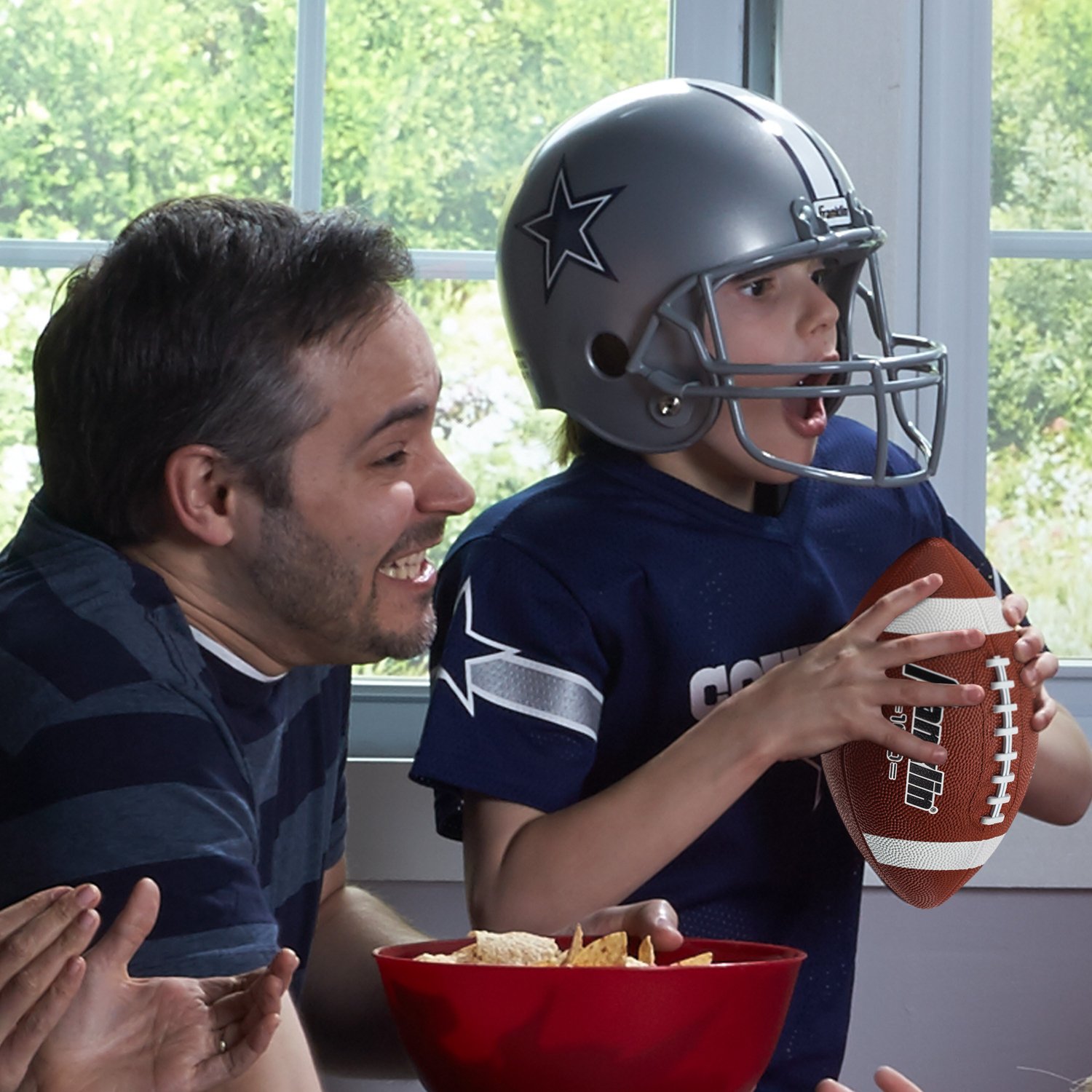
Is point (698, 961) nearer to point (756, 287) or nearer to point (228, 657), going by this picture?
point (228, 657)

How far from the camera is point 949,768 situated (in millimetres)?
1098

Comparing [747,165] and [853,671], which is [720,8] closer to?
[747,165]

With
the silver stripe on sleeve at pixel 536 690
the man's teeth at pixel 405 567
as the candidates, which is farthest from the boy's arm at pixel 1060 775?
the man's teeth at pixel 405 567

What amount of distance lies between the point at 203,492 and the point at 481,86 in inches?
34.3

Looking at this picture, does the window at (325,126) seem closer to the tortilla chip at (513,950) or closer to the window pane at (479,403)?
the window pane at (479,403)

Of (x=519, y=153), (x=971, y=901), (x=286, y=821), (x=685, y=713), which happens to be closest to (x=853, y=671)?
(x=685, y=713)

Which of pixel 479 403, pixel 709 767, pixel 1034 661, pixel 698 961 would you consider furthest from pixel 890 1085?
pixel 479 403

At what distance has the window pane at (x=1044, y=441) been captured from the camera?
1.82 metres

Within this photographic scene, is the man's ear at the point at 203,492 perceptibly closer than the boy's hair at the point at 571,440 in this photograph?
Yes

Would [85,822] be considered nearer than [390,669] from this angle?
Yes

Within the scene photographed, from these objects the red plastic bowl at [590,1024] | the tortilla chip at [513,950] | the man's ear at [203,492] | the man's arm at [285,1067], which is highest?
the man's ear at [203,492]

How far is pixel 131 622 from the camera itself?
97 cm

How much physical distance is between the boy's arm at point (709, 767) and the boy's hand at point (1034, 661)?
0.21ft

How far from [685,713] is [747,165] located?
1.41ft
